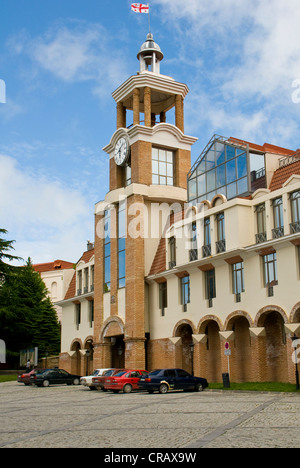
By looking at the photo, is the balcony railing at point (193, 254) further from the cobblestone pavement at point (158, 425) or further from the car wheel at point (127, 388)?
the cobblestone pavement at point (158, 425)

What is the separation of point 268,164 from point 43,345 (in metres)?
41.2

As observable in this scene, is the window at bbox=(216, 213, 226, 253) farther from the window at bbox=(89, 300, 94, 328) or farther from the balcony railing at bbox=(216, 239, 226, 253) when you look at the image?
the window at bbox=(89, 300, 94, 328)

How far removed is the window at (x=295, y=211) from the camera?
92.9 ft

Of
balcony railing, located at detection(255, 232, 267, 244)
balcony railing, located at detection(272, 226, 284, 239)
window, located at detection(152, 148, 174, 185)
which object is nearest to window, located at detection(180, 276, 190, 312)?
balcony railing, located at detection(255, 232, 267, 244)

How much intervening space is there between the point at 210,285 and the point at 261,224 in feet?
18.5

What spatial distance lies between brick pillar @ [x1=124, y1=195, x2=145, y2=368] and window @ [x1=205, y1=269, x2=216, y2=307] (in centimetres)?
642

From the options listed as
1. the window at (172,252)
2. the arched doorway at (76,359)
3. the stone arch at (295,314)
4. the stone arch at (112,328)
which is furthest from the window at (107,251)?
the stone arch at (295,314)

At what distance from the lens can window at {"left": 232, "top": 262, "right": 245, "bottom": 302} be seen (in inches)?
1252

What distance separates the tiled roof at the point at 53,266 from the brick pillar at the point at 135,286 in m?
49.4

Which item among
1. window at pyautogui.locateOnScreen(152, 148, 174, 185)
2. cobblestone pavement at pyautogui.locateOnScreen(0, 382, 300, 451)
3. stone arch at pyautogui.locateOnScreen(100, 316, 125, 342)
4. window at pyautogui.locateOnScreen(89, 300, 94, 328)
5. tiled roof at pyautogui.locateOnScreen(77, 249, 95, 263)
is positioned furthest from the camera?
tiled roof at pyautogui.locateOnScreen(77, 249, 95, 263)

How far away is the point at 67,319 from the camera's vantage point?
52219 millimetres

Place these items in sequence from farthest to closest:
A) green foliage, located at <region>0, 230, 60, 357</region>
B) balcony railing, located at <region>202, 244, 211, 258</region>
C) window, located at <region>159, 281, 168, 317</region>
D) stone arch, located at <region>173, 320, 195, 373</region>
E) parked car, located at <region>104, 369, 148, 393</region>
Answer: green foliage, located at <region>0, 230, 60, 357</region>, window, located at <region>159, 281, 168, 317</region>, stone arch, located at <region>173, 320, 195, 373</region>, balcony railing, located at <region>202, 244, 211, 258</region>, parked car, located at <region>104, 369, 148, 393</region>

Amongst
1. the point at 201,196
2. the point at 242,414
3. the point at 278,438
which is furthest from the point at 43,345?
the point at 278,438

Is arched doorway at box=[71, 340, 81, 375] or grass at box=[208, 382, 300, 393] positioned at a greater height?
arched doorway at box=[71, 340, 81, 375]
